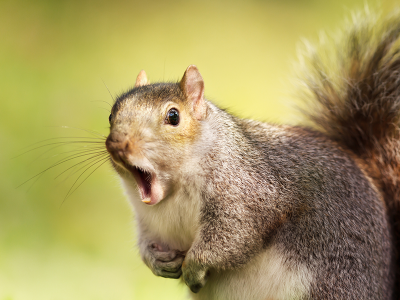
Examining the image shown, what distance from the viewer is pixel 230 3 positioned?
451 cm

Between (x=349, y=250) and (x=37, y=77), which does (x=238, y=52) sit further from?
(x=349, y=250)

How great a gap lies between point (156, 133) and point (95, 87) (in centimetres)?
242

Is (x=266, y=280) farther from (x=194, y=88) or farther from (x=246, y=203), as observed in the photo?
(x=194, y=88)

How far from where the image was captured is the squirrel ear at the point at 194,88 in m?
1.51

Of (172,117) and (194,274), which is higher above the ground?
(172,117)

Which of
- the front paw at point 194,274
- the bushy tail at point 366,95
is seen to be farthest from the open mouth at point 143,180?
the bushy tail at point 366,95

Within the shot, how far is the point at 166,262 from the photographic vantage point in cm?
157

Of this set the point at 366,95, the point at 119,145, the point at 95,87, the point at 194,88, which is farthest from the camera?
the point at 95,87

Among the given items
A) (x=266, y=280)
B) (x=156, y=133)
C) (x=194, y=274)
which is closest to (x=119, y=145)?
(x=156, y=133)

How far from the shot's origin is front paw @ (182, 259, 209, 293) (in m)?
1.44

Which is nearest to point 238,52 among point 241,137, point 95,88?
point 95,88

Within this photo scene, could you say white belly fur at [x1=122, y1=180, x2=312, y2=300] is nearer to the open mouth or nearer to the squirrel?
the squirrel

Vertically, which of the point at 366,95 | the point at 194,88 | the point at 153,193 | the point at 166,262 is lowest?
the point at 166,262

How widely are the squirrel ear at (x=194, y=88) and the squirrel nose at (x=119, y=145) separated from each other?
31 cm
